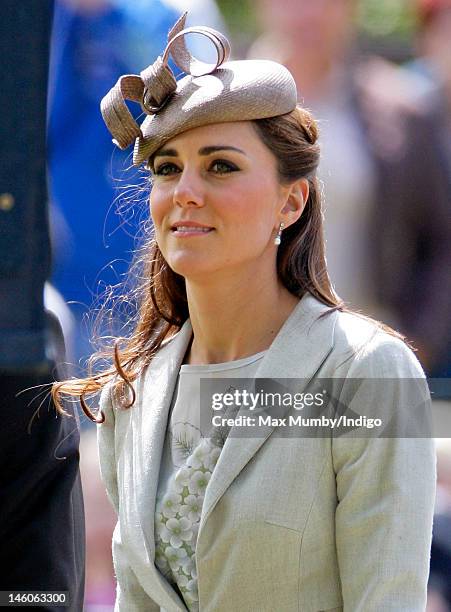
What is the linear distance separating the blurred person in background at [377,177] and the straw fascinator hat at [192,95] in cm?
24

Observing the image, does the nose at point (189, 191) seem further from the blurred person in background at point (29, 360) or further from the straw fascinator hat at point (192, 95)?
the blurred person in background at point (29, 360)

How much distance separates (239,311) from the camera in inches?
77.3

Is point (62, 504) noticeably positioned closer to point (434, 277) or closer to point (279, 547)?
point (279, 547)

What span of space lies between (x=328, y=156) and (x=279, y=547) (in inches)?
34.0

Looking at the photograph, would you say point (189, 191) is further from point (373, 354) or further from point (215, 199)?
point (373, 354)

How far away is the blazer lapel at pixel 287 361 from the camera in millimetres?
1794

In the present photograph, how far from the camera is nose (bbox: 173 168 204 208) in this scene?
6.14ft

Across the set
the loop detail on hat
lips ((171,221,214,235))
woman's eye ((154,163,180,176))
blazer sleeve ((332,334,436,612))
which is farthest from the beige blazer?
the loop detail on hat

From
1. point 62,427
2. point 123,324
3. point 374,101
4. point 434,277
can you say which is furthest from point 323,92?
point 62,427

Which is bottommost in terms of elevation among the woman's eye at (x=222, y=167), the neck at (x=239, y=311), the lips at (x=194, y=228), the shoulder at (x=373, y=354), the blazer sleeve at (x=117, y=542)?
the blazer sleeve at (x=117, y=542)

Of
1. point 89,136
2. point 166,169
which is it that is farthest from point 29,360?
point 89,136

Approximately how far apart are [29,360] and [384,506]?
1.76 ft

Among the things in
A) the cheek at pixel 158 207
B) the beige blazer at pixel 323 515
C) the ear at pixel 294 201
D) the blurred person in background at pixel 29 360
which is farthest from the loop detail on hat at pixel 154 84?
the beige blazer at pixel 323 515

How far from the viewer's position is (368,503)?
1.75 metres
